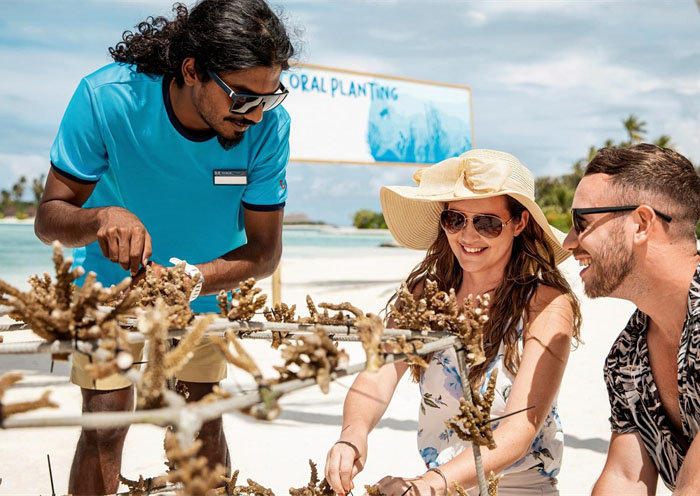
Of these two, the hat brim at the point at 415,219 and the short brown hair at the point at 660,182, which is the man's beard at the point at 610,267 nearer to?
the short brown hair at the point at 660,182

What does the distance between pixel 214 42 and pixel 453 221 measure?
1.08 metres

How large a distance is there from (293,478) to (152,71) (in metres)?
2.32

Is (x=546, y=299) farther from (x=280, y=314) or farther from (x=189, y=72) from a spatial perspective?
(x=189, y=72)

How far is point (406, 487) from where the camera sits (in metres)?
1.73

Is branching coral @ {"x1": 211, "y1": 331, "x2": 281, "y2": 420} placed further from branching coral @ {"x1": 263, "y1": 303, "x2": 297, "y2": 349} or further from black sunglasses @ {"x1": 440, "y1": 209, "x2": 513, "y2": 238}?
black sunglasses @ {"x1": 440, "y1": 209, "x2": 513, "y2": 238}

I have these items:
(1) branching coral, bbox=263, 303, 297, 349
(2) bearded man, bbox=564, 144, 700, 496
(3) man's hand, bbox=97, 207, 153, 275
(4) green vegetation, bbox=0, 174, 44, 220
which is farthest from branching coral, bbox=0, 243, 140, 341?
(4) green vegetation, bbox=0, 174, 44, 220

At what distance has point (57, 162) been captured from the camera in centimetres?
253

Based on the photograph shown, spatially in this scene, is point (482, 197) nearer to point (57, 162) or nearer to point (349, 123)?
point (57, 162)

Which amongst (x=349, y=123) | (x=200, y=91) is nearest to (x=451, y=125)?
(x=349, y=123)

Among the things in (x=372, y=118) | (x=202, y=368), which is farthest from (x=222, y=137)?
(x=372, y=118)

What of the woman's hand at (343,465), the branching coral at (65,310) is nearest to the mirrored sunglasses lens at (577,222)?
the woman's hand at (343,465)

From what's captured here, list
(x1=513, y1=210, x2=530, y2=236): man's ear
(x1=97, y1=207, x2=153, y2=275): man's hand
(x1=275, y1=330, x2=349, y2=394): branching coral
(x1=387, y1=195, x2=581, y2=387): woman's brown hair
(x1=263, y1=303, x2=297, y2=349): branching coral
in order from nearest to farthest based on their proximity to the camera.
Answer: (x1=275, y1=330, x2=349, y2=394): branching coral
(x1=263, y1=303, x2=297, y2=349): branching coral
(x1=97, y1=207, x2=153, y2=275): man's hand
(x1=387, y1=195, x2=581, y2=387): woman's brown hair
(x1=513, y1=210, x2=530, y2=236): man's ear

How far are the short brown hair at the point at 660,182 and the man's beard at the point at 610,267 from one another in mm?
134

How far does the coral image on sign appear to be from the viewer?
8234 mm
